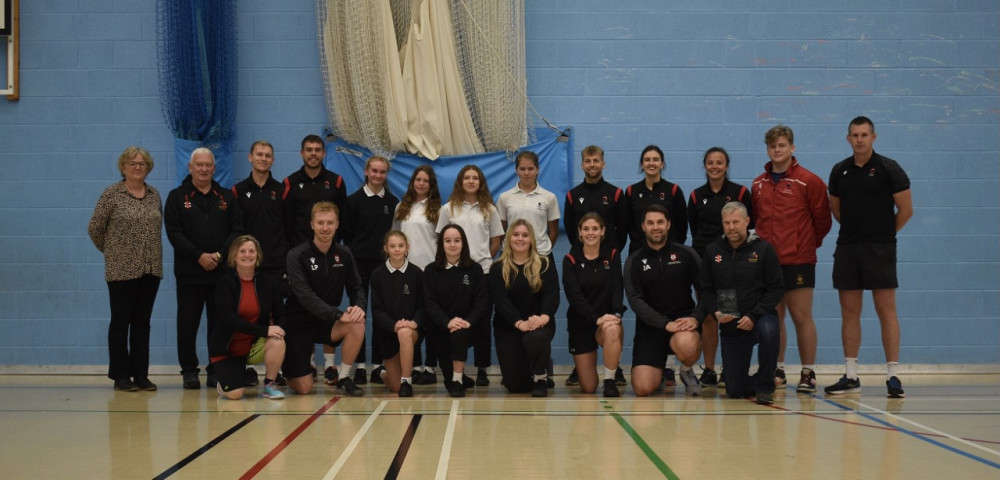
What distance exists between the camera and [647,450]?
129 inches

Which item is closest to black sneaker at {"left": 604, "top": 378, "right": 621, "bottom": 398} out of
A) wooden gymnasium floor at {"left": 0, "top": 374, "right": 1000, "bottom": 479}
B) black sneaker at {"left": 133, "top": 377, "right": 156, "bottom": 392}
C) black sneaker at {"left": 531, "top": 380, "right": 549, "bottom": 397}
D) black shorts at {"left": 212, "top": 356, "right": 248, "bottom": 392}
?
wooden gymnasium floor at {"left": 0, "top": 374, "right": 1000, "bottom": 479}

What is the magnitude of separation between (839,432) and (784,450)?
1.60 ft

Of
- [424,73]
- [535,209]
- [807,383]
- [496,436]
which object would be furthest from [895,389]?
[424,73]

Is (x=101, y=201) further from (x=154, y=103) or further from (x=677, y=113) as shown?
(x=677, y=113)

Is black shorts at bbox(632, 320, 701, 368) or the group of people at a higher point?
the group of people

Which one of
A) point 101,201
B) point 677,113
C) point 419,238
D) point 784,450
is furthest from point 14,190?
point 784,450

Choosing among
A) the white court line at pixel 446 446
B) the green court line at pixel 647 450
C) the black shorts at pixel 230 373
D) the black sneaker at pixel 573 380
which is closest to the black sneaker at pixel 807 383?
the black sneaker at pixel 573 380

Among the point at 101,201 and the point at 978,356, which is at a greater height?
the point at 101,201

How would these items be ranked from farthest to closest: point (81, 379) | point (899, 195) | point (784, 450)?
1. point (81, 379)
2. point (899, 195)
3. point (784, 450)

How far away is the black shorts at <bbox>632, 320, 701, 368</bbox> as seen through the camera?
16.4ft

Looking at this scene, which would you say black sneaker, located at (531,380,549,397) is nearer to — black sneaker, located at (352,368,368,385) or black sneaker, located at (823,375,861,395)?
black sneaker, located at (352,368,368,385)

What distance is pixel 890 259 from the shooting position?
4.90 m

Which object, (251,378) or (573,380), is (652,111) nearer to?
(573,380)

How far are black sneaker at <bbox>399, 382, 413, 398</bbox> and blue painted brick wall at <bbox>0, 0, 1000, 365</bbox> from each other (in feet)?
4.98
